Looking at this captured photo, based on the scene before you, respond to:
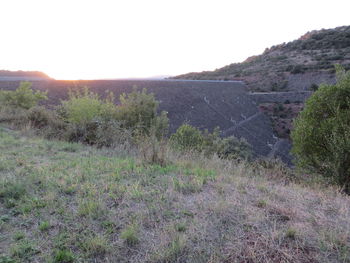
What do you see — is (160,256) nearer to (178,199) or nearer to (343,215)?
(178,199)

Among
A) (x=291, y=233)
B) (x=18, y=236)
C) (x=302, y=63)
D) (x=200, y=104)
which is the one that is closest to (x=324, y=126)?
(x=291, y=233)

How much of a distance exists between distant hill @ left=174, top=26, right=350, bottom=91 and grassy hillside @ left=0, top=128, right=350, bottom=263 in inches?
1453

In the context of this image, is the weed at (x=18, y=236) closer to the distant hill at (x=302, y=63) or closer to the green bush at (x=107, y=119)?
the green bush at (x=107, y=119)

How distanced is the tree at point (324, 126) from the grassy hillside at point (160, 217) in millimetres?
3481

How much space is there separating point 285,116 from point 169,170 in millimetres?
30529

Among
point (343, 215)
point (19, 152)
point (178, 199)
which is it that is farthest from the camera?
point (19, 152)

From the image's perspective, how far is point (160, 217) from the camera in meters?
3.46

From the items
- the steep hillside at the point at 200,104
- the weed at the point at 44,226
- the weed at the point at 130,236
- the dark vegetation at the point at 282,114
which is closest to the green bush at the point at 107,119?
the weed at the point at 44,226

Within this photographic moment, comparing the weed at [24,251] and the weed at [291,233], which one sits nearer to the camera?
the weed at [24,251]

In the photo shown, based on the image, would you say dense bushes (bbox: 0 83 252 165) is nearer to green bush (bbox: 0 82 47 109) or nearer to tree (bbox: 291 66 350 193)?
green bush (bbox: 0 82 47 109)

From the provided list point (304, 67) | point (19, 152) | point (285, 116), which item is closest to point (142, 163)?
point (19, 152)

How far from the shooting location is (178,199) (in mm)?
3961

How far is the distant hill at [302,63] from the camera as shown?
4022 centimetres

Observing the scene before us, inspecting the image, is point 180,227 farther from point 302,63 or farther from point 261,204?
point 302,63
